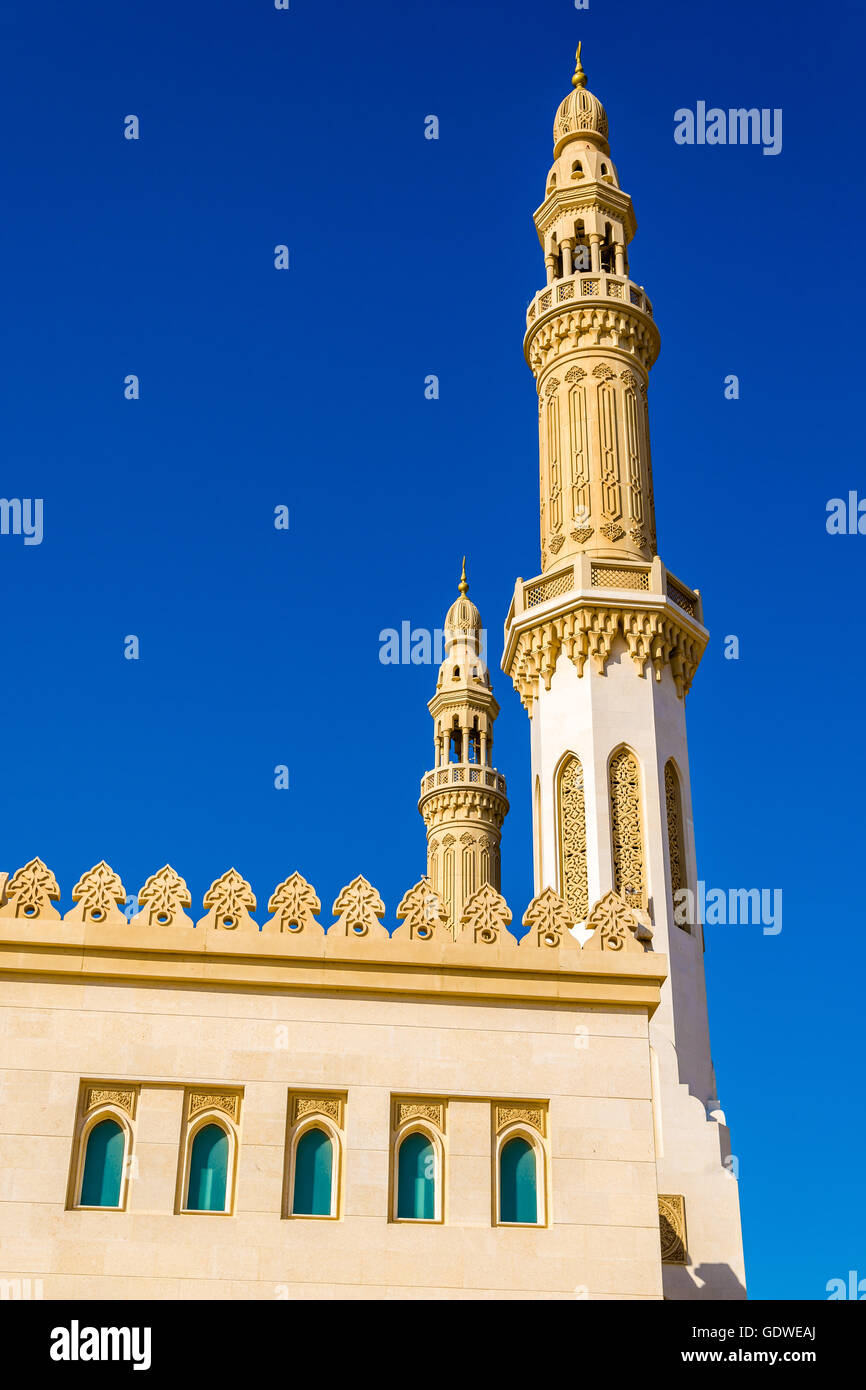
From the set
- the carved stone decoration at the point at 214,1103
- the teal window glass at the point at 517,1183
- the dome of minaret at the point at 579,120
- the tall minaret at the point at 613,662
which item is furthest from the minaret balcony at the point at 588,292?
the carved stone decoration at the point at 214,1103

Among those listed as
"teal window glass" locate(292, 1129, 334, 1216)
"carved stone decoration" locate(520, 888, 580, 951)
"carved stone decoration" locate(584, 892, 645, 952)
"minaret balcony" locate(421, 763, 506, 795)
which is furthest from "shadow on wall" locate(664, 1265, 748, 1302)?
"minaret balcony" locate(421, 763, 506, 795)

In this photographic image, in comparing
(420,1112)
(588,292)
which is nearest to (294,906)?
(420,1112)

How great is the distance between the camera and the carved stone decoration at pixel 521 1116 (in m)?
11.5

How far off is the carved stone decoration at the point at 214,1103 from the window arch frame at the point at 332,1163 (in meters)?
0.47

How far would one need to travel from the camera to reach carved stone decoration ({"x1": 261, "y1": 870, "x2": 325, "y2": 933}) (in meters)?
11.9

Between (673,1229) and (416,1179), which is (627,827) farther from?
(416,1179)

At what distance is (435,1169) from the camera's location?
11.4 meters

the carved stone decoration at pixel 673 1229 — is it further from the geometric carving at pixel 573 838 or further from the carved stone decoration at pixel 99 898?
the carved stone decoration at pixel 99 898

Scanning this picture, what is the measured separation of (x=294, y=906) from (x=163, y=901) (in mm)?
1039

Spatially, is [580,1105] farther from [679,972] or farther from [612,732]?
[612,732]

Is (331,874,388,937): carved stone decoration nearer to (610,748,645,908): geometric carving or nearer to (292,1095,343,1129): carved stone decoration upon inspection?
(292,1095,343,1129): carved stone decoration

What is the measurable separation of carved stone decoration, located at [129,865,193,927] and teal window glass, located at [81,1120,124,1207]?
154 centimetres

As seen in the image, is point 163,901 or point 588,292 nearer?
point 163,901
